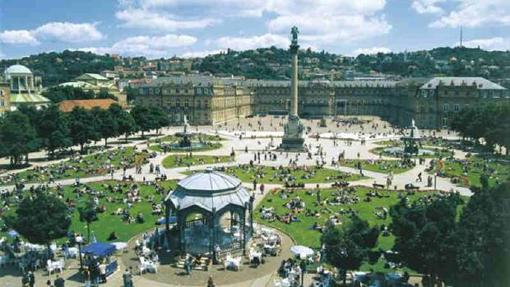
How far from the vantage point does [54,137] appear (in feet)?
253

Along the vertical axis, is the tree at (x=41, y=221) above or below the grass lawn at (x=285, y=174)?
above

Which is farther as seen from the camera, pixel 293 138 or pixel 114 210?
pixel 293 138

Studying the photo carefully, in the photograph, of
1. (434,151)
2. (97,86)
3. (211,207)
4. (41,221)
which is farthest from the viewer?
(97,86)

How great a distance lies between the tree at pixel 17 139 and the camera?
6862 centimetres

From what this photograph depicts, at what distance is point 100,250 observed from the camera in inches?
1235

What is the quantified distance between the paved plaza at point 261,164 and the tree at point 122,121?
122 inches

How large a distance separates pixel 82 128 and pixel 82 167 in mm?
14551

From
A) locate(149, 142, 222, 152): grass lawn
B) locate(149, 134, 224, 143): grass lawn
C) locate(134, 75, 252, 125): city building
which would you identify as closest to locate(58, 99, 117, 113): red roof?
locate(149, 134, 224, 143): grass lawn

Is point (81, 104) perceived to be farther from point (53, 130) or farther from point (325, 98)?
point (325, 98)

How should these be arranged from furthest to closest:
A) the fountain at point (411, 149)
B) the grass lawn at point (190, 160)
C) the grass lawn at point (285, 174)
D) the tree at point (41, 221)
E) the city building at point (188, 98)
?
the city building at point (188, 98), the fountain at point (411, 149), the grass lawn at point (190, 160), the grass lawn at point (285, 174), the tree at point (41, 221)

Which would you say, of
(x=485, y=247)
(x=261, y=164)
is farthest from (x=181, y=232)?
(x=261, y=164)

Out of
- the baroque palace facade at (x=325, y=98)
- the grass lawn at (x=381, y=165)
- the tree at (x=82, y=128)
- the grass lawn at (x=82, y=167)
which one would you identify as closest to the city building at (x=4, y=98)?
Answer: the tree at (x=82, y=128)

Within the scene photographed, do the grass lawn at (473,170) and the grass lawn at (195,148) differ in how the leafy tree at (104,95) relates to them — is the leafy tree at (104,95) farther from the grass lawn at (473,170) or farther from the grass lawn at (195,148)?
the grass lawn at (473,170)

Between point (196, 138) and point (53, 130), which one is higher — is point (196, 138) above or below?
below
